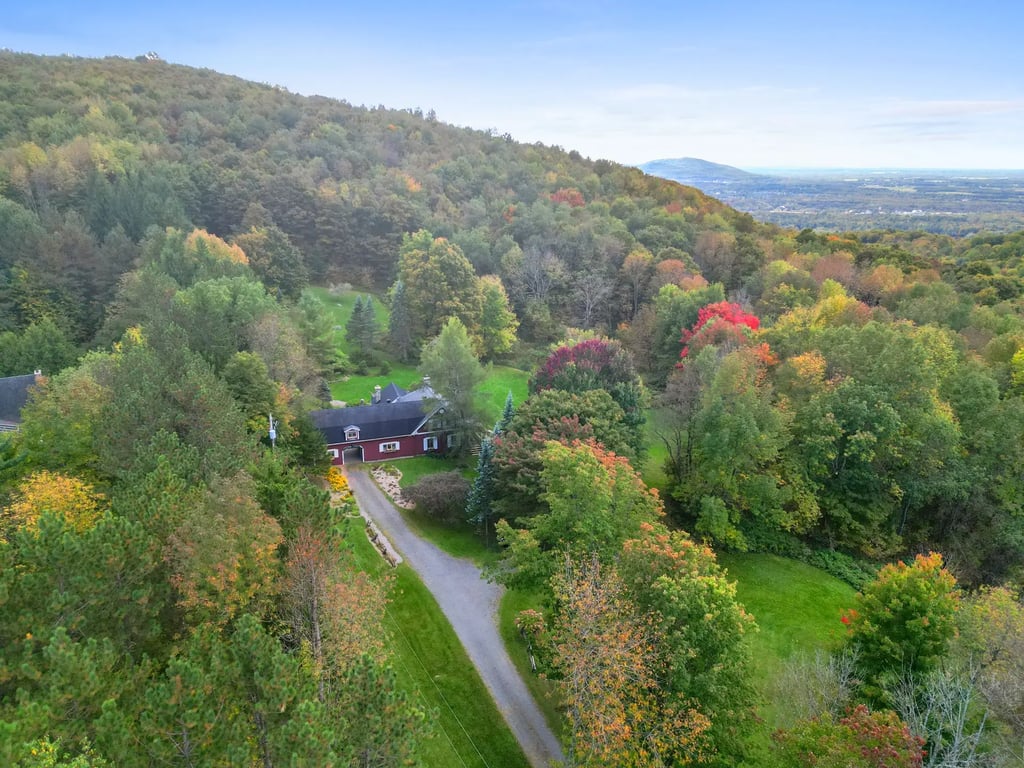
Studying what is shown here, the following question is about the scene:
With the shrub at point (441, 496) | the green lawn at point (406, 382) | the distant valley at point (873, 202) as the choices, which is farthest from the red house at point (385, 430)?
the distant valley at point (873, 202)

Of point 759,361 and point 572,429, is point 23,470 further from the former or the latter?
point 759,361

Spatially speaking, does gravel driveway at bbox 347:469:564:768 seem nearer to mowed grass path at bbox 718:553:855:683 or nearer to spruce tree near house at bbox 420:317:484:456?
spruce tree near house at bbox 420:317:484:456

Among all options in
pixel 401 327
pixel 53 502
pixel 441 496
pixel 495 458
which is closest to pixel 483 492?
pixel 441 496

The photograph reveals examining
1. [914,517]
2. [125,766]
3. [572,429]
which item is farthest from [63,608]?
[914,517]

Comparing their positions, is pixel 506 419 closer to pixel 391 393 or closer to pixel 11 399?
pixel 391 393

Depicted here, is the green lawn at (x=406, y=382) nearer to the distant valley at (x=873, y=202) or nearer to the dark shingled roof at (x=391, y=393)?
the dark shingled roof at (x=391, y=393)

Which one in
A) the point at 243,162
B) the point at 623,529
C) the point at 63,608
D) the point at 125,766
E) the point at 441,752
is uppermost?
the point at 243,162
